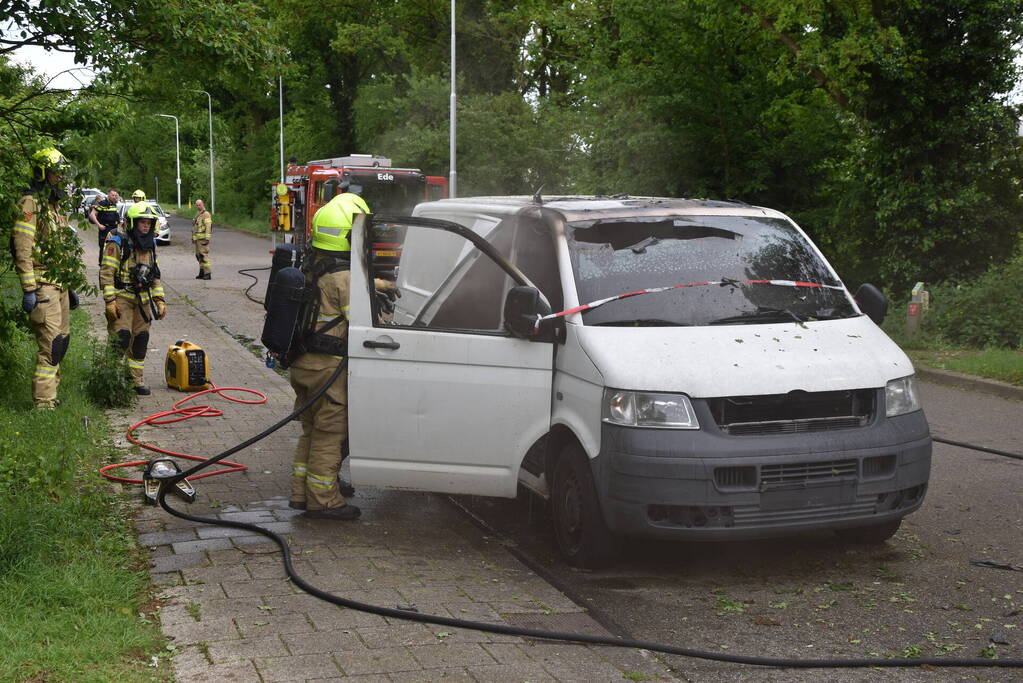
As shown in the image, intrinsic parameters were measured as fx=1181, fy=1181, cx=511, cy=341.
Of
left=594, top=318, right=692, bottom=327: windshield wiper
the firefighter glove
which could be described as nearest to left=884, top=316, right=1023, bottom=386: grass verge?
left=594, top=318, right=692, bottom=327: windshield wiper

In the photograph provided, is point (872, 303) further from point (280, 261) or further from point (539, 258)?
point (280, 261)

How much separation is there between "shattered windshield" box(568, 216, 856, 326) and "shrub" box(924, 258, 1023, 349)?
8939 millimetres

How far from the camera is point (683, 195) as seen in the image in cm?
2264

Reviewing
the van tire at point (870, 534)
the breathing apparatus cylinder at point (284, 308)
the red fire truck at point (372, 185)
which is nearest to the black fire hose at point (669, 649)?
the van tire at point (870, 534)

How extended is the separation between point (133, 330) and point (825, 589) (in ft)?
24.1

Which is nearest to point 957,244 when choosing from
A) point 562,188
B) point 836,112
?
point 836,112

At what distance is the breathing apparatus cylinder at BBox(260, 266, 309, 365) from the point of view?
6.32 metres

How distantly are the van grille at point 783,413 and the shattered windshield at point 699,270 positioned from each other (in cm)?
57

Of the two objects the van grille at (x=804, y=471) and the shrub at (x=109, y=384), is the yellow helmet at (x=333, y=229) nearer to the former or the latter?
the van grille at (x=804, y=471)

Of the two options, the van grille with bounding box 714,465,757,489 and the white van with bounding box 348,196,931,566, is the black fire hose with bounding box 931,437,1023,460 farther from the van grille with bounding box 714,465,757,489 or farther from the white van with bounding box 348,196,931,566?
the van grille with bounding box 714,465,757,489

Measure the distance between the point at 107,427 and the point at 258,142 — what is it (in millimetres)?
57854

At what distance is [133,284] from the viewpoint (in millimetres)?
10797

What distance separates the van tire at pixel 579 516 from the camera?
18.3ft

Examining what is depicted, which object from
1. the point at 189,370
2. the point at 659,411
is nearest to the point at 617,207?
the point at 659,411
